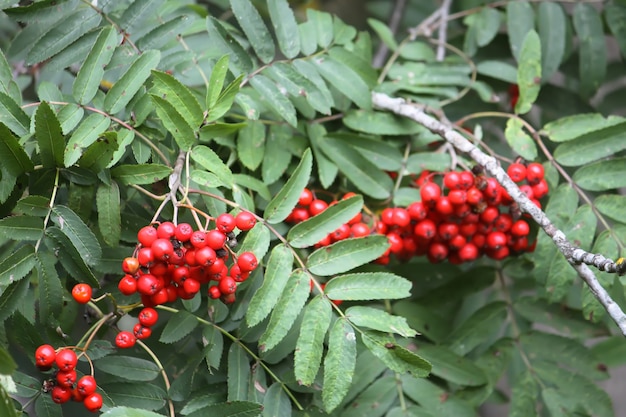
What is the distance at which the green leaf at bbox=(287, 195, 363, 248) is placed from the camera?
1.58 meters

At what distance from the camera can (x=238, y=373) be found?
1538mm

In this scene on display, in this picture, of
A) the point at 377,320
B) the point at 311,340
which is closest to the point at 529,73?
the point at 377,320

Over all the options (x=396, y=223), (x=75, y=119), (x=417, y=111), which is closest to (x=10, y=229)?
(x=75, y=119)

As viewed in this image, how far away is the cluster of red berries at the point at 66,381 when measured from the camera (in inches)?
52.9

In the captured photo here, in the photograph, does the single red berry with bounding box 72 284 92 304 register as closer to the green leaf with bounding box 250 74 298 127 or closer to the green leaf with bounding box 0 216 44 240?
the green leaf with bounding box 0 216 44 240

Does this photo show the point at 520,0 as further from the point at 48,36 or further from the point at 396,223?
the point at 48,36

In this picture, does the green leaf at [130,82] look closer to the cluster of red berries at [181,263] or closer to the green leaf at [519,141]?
the cluster of red berries at [181,263]

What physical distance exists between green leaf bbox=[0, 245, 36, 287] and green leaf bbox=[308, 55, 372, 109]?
34.4 inches

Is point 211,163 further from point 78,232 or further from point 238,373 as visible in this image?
point 238,373

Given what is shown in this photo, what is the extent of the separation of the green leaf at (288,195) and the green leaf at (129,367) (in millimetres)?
400

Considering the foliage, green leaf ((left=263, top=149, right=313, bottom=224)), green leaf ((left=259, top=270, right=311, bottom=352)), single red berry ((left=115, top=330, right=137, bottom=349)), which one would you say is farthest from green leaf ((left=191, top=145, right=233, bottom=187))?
single red berry ((left=115, top=330, right=137, bottom=349))

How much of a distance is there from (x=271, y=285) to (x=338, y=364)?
0.21 m

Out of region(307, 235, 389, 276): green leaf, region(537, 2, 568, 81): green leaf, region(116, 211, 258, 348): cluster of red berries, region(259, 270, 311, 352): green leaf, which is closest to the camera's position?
region(116, 211, 258, 348): cluster of red berries

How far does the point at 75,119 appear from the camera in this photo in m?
1.54
